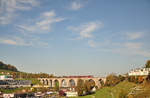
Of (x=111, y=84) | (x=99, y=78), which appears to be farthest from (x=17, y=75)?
(x=111, y=84)

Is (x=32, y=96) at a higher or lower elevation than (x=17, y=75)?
lower

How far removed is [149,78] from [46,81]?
320 ft

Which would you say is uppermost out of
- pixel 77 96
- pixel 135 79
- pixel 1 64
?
pixel 1 64

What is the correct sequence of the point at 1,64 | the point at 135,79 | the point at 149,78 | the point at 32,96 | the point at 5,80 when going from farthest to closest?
the point at 1,64 < the point at 5,80 < the point at 32,96 < the point at 135,79 < the point at 149,78

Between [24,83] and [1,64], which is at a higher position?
[1,64]

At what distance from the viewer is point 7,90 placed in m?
91.8

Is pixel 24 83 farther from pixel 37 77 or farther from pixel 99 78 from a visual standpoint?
pixel 99 78

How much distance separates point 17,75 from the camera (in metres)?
138

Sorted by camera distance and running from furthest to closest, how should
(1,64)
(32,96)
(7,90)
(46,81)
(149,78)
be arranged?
(1,64)
(46,81)
(7,90)
(32,96)
(149,78)

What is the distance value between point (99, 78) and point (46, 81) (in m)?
42.7

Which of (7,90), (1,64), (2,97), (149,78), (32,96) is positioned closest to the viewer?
(149,78)

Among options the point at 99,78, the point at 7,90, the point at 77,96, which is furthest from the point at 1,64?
the point at 77,96

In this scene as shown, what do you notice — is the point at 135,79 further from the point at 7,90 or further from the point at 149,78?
the point at 7,90

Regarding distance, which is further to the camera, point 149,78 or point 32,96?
point 32,96
